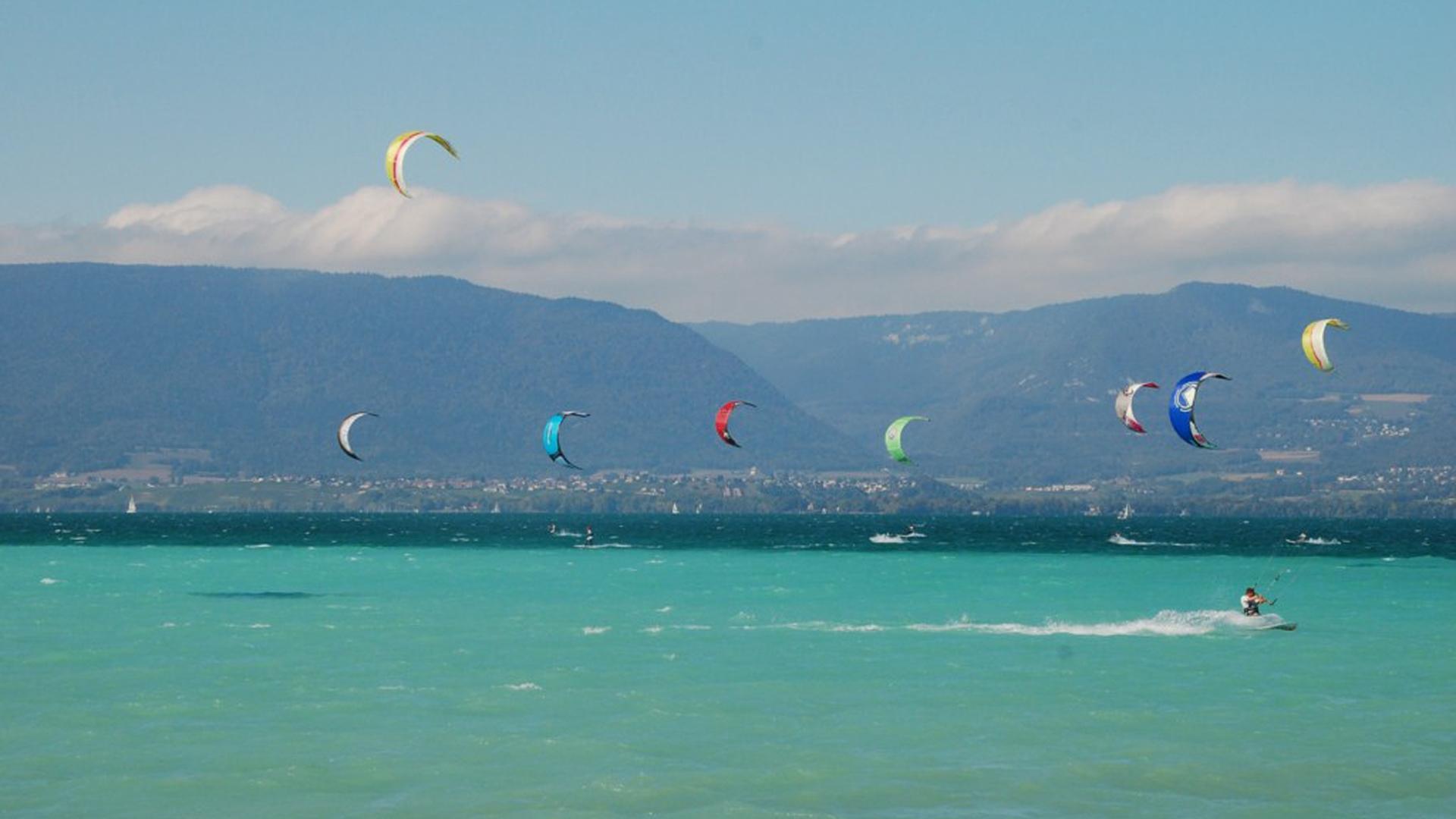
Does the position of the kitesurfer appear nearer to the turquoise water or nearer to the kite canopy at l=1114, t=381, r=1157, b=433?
the turquoise water

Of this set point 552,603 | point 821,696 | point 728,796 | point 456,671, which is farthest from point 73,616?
point 728,796

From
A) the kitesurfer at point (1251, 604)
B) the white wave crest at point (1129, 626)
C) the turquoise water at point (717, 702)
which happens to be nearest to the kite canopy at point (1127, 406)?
the white wave crest at point (1129, 626)

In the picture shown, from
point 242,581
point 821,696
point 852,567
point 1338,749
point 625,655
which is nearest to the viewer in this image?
point 1338,749

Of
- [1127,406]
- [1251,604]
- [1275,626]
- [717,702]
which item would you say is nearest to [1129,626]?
[1251,604]

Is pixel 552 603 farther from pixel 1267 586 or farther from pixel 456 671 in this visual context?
pixel 1267 586

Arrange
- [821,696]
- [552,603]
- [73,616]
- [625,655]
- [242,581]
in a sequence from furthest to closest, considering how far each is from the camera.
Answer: [242,581] → [552,603] → [73,616] → [625,655] → [821,696]

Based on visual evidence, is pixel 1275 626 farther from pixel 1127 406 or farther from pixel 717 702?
pixel 717 702

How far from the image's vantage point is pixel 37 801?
104 ft

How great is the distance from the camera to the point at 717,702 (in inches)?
1708

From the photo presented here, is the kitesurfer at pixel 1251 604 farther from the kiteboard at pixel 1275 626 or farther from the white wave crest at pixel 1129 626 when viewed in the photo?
the kiteboard at pixel 1275 626

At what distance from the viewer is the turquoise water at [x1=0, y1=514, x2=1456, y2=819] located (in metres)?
32.6

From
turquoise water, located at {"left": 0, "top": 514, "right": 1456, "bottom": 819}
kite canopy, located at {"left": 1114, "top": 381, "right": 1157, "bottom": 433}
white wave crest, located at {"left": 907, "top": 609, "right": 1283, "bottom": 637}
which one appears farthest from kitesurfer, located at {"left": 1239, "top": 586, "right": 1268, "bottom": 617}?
kite canopy, located at {"left": 1114, "top": 381, "right": 1157, "bottom": 433}

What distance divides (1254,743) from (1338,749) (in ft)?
5.51

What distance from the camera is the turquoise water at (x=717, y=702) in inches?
1282
